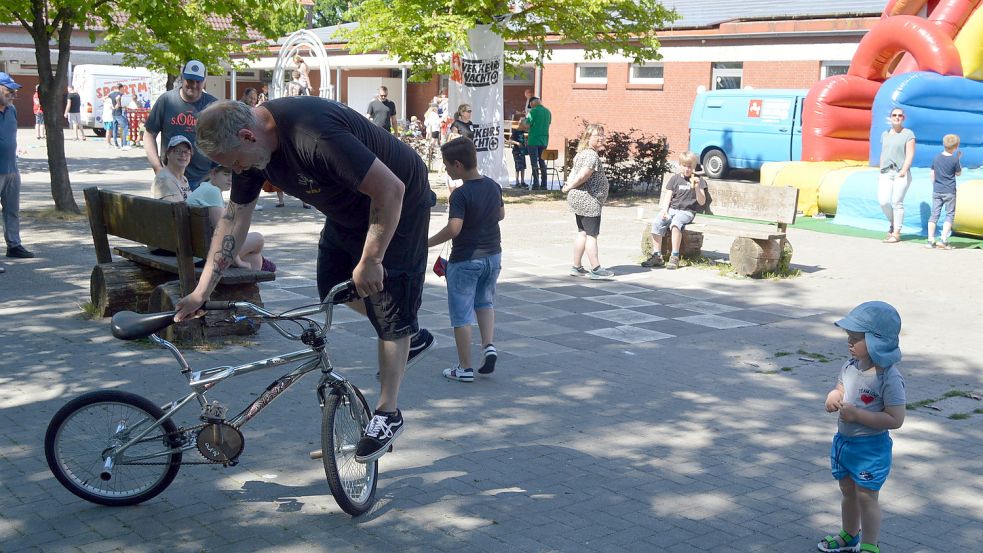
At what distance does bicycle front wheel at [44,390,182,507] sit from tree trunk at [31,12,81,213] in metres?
10.9

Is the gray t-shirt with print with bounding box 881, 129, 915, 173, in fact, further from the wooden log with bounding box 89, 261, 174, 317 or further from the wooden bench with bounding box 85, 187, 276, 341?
the wooden log with bounding box 89, 261, 174, 317

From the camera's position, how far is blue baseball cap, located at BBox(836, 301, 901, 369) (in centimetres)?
406

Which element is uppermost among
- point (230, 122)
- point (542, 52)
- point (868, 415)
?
point (542, 52)

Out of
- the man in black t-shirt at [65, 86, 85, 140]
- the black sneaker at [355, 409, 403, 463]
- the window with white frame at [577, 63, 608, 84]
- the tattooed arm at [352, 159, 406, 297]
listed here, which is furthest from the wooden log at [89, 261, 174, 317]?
the man in black t-shirt at [65, 86, 85, 140]

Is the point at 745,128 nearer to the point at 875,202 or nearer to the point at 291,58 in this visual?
the point at 875,202

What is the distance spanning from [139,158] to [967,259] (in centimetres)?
2169

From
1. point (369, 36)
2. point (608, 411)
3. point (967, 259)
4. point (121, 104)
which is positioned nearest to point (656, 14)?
point (369, 36)

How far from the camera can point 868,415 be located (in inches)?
162

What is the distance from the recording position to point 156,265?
7.68 meters

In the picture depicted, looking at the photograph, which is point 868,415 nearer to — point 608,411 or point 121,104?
point 608,411

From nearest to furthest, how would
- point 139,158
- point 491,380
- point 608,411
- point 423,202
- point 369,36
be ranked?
point 423,202 < point 608,411 < point 491,380 < point 369,36 < point 139,158

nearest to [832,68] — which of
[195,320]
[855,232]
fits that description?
[855,232]

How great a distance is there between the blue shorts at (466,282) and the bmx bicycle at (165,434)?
242 cm

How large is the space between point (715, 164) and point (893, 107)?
8.89 m
